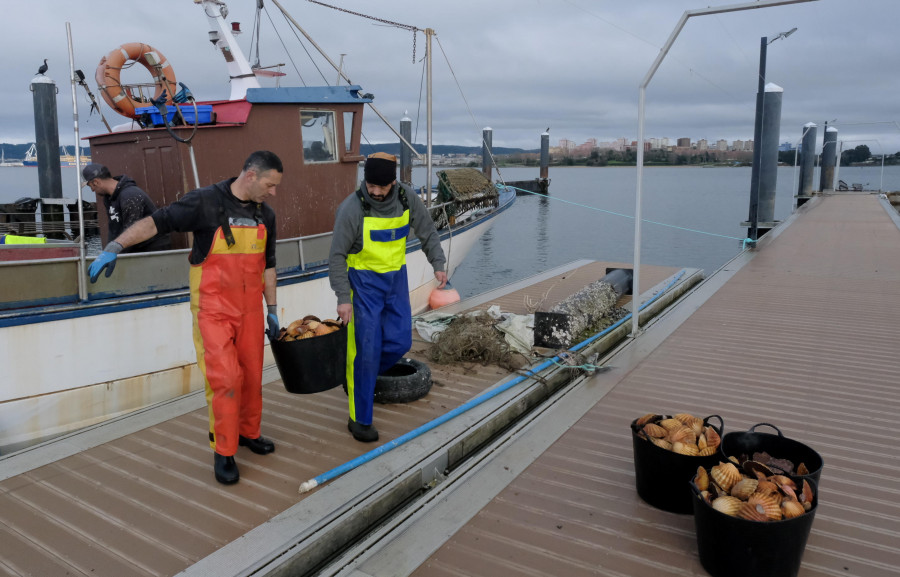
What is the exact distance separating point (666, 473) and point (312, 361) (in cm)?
198

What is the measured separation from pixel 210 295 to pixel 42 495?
4.25 ft

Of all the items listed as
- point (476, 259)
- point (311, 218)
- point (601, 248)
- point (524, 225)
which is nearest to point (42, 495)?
point (311, 218)

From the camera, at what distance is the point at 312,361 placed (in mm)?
3732

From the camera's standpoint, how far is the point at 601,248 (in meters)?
25.8

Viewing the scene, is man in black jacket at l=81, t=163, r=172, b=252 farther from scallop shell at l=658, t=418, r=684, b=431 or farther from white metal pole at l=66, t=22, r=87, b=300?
scallop shell at l=658, t=418, r=684, b=431

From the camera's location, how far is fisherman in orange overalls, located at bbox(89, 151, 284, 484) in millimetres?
3090

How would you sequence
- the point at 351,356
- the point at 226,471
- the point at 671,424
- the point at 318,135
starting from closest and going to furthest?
1. the point at 671,424
2. the point at 226,471
3. the point at 351,356
4. the point at 318,135

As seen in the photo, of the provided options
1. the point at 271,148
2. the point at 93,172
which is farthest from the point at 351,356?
the point at 271,148

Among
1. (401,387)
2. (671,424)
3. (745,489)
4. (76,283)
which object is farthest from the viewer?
(76,283)

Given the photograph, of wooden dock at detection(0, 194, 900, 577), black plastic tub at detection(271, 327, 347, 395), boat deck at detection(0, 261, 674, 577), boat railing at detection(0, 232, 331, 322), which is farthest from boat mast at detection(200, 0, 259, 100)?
black plastic tub at detection(271, 327, 347, 395)

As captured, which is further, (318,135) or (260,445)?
(318,135)

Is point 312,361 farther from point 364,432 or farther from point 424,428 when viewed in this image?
point 424,428

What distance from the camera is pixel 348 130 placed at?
26.8 feet

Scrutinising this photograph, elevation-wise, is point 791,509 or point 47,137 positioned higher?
point 47,137
